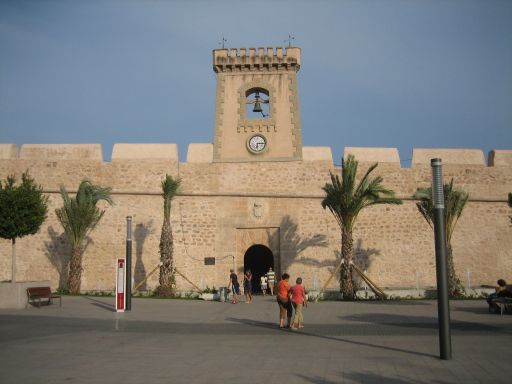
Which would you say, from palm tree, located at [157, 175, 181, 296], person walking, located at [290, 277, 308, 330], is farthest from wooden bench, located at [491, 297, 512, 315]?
palm tree, located at [157, 175, 181, 296]

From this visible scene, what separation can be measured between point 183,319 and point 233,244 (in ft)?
29.4

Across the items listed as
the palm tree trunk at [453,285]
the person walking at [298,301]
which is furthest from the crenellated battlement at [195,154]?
the person walking at [298,301]

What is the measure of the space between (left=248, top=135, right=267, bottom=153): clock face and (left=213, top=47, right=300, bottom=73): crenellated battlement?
9.22ft

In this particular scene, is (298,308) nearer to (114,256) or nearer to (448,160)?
(114,256)

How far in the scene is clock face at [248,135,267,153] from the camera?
21.3 m

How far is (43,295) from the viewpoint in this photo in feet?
46.5

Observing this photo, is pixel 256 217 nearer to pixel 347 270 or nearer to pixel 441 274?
pixel 347 270

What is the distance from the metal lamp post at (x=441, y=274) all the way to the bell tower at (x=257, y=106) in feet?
44.8

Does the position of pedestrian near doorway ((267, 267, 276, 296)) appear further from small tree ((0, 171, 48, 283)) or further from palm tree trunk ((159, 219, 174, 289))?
small tree ((0, 171, 48, 283))

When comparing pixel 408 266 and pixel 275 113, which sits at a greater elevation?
pixel 275 113

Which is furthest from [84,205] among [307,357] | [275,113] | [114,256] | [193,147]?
[307,357]

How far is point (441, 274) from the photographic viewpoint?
283 inches

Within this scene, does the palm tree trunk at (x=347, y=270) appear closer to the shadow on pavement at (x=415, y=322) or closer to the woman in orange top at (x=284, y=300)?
A: the shadow on pavement at (x=415, y=322)

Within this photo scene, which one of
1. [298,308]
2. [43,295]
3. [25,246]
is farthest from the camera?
[25,246]
